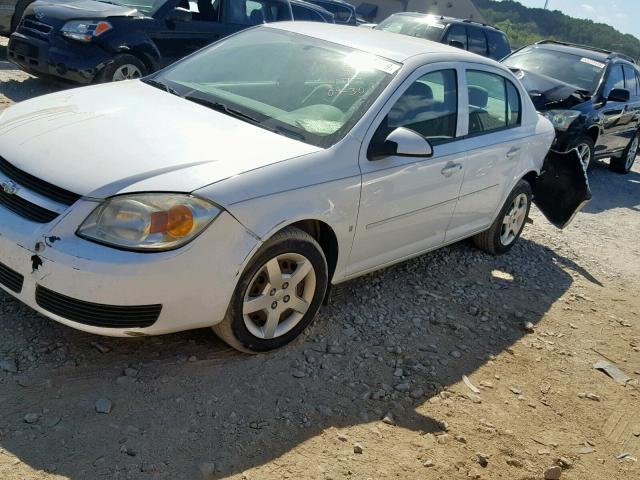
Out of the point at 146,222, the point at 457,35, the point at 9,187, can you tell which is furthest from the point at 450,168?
the point at 457,35

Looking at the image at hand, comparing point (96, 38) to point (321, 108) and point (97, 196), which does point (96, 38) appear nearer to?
point (321, 108)

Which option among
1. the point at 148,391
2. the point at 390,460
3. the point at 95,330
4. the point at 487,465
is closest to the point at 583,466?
the point at 487,465

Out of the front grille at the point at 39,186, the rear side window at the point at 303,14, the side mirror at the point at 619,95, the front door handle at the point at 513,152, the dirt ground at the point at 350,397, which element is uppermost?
the side mirror at the point at 619,95

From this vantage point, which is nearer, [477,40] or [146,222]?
[146,222]

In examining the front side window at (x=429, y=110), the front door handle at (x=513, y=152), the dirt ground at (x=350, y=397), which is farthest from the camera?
the front door handle at (x=513, y=152)

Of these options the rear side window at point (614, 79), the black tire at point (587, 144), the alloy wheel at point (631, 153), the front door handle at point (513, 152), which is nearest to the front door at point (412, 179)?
the front door handle at point (513, 152)

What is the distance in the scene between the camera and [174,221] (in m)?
3.09

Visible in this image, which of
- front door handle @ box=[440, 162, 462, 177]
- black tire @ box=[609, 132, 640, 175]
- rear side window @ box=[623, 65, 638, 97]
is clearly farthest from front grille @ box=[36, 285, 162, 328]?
black tire @ box=[609, 132, 640, 175]

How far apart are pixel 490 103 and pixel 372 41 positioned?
112cm

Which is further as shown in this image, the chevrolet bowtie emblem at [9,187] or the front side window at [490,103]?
the front side window at [490,103]

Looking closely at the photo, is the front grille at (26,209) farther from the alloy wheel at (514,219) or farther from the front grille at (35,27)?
the front grille at (35,27)

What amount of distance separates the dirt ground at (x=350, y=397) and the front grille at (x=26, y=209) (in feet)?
2.18

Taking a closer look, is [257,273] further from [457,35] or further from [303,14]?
[457,35]

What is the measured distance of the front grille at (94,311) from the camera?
10.0ft
